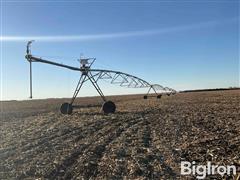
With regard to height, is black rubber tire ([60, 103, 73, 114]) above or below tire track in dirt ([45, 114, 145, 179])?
above

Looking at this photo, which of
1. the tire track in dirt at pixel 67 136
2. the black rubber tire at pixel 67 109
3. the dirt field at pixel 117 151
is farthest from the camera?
the black rubber tire at pixel 67 109

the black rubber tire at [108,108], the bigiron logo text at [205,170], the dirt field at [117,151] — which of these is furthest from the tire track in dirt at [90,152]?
the black rubber tire at [108,108]

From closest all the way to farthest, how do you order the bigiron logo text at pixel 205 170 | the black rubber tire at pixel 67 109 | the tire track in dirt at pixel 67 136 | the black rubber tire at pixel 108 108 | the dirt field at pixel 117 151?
1. the bigiron logo text at pixel 205 170
2. the dirt field at pixel 117 151
3. the tire track in dirt at pixel 67 136
4. the black rubber tire at pixel 108 108
5. the black rubber tire at pixel 67 109

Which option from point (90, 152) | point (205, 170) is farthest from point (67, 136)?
point (205, 170)

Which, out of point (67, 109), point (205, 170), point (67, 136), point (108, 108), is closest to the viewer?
point (205, 170)

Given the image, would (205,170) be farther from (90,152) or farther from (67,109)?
(67,109)

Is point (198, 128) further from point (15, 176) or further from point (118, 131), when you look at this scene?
point (15, 176)

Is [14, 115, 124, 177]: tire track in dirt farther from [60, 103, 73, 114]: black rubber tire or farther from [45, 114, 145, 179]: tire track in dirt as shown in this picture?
[60, 103, 73, 114]: black rubber tire

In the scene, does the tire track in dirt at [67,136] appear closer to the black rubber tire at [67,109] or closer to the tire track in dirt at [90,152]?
the tire track in dirt at [90,152]

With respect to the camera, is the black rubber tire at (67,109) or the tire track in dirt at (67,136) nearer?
the tire track in dirt at (67,136)

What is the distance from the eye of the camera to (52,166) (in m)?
13.7

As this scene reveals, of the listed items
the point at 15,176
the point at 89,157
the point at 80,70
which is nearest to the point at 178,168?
the point at 89,157

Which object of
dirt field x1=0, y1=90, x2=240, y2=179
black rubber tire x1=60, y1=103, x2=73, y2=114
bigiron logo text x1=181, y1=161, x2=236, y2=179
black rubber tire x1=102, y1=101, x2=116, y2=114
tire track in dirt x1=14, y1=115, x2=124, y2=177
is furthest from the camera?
black rubber tire x1=60, y1=103, x2=73, y2=114

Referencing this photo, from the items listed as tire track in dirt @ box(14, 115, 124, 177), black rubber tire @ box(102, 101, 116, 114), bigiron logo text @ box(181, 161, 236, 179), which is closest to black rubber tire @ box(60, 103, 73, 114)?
black rubber tire @ box(102, 101, 116, 114)
